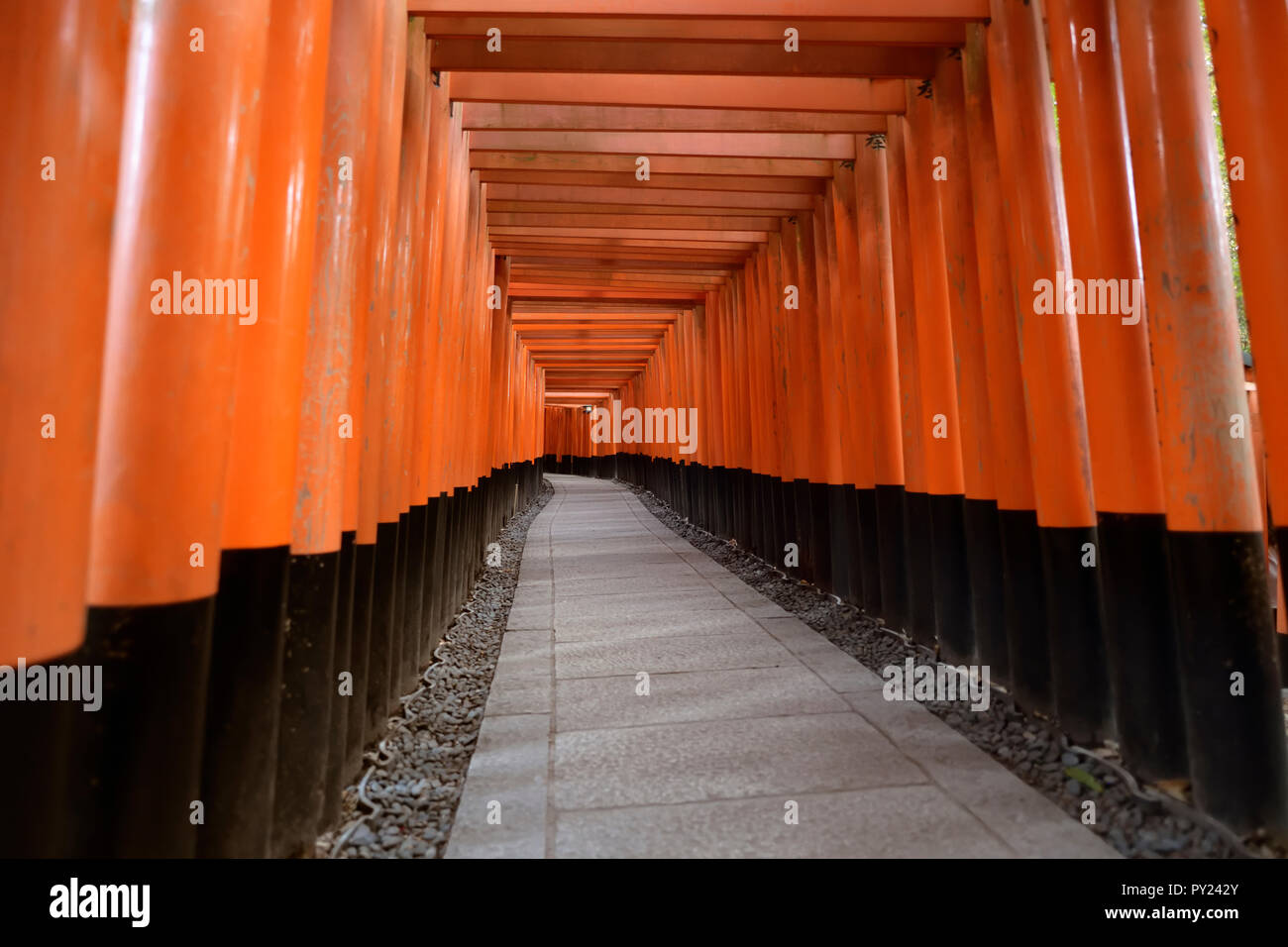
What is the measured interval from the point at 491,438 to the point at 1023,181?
8500 mm

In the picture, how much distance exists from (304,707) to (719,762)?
1816mm

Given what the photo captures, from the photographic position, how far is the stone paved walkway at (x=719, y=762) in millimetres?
2557

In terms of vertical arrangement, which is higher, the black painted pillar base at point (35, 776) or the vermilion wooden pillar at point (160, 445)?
the vermilion wooden pillar at point (160, 445)

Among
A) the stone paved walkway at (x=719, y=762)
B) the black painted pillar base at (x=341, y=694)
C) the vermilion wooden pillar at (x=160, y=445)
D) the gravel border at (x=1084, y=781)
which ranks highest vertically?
the vermilion wooden pillar at (x=160, y=445)

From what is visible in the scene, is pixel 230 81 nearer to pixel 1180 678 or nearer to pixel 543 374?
pixel 1180 678

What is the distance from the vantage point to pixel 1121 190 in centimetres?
305

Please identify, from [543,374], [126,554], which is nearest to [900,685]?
[126,554]

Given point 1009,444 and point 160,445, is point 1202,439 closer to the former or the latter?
point 1009,444

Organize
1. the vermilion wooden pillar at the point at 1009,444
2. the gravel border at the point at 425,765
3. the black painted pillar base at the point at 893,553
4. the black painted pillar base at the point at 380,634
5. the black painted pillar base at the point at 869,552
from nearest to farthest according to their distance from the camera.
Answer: the gravel border at the point at 425,765 < the black painted pillar base at the point at 380,634 < the vermilion wooden pillar at the point at 1009,444 < the black painted pillar base at the point at 893,553 < the black painted pillar base at the point at 869,552

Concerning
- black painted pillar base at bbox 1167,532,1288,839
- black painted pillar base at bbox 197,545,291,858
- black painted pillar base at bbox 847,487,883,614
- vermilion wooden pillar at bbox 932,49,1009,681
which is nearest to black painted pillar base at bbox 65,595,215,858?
black painted pillar base at bbox 197,545,291,858

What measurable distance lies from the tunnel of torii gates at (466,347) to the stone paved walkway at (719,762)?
27.1 inches

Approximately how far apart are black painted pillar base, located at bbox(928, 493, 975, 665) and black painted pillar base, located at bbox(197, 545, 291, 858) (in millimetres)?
4197

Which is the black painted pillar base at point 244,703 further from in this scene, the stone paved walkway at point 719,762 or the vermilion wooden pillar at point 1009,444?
the vermilion wooden pillar at point 1009,444

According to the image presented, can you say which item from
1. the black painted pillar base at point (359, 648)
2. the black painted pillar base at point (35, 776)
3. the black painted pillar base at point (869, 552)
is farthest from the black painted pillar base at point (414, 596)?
the black painted pillar base at point (869, 552)
